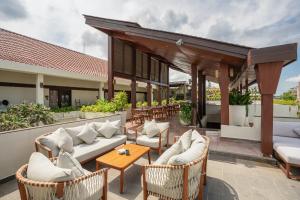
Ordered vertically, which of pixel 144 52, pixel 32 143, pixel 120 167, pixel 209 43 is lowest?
pixel 120 167

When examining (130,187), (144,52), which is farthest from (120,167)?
(144,52)

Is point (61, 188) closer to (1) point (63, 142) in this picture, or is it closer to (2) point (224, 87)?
(1) point (63, 142)

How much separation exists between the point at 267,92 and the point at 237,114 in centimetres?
199

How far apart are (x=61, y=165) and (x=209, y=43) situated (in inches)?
189

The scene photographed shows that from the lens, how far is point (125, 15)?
9477 millimetres

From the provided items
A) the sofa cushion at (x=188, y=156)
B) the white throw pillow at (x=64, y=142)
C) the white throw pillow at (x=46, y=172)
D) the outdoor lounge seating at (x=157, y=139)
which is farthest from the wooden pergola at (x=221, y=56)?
the white throw pillow at (x=46, y=172)

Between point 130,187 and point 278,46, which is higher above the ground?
point 278,46

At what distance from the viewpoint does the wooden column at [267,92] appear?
13.7 feet

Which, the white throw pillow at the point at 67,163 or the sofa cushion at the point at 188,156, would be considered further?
the sofa cushion at the point at 188,156

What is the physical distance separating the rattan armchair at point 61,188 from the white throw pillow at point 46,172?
0.05m

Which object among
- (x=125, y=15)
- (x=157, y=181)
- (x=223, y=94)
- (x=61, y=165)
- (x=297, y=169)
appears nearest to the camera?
(x=61, y=165)

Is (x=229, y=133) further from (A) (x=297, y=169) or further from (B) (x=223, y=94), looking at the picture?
(A) (x=297, y=169)

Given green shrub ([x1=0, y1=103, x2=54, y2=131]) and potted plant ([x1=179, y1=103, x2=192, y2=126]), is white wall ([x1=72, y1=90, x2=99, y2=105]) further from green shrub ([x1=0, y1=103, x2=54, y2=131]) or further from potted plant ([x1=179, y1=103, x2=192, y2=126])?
potted plant ([x1=179, y1=103, x2=192, y2=126])

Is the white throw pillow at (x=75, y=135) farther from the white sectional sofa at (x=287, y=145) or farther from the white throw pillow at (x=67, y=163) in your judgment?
the white sectional sofa at (x=287, y=145)
